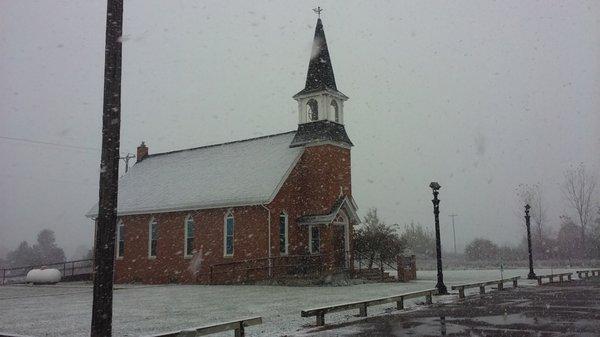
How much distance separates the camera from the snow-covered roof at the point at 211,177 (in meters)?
29.6

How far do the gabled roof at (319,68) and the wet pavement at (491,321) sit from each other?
721 inches

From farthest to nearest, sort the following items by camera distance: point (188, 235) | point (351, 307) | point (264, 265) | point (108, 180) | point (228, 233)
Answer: point (188, 235) → point (228, 233) → point (264, 265) → point (351, 307) → point (108, 180)

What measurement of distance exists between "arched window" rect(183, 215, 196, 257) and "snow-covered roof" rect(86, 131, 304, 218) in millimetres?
868

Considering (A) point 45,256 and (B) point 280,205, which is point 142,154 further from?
(A) point 45,256

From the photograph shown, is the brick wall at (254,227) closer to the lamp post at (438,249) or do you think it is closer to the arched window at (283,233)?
the arched window at (283,233)

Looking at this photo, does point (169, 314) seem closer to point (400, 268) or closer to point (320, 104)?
Result: point (400, 268)

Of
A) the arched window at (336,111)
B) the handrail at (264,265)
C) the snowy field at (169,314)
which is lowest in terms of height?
the snowy field at (169,314)

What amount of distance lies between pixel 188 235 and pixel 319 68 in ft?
42.3

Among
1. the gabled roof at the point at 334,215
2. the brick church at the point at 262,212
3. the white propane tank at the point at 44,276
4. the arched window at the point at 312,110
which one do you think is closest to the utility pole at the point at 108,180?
the brick church at the point at 262,212

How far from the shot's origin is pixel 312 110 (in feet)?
105

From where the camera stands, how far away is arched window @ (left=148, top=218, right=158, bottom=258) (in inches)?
1318

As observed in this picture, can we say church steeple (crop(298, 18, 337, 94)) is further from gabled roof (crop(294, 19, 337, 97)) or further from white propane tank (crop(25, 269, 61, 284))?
white propane tank (crop(25, 269, 61, 284))

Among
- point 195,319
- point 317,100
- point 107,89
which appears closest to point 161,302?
point 195,319

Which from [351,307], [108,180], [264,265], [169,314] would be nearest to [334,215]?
[264,265]
